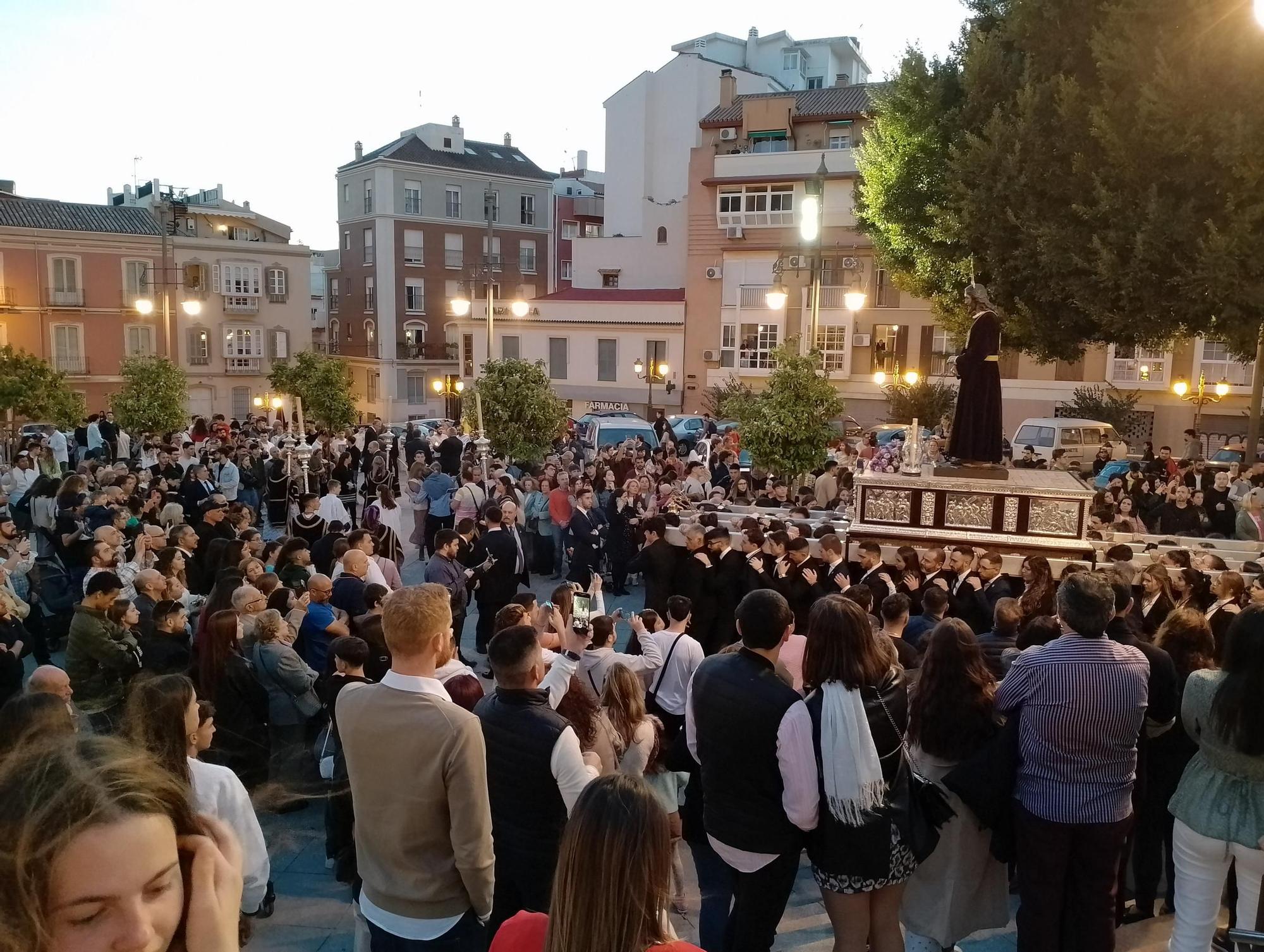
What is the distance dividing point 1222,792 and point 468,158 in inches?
1936

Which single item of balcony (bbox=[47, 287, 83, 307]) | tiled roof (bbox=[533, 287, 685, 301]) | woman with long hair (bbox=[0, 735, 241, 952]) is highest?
tiled roof (bbox=[533, 287, 685, 301])

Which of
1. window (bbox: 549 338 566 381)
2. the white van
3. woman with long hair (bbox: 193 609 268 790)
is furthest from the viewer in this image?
window (bbox: 549 338 566 381)

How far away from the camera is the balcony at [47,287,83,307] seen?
3591 cm

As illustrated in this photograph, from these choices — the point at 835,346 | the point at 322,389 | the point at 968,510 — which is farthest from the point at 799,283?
the point at 968,510

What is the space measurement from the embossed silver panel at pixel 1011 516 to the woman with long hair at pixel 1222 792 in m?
7.12

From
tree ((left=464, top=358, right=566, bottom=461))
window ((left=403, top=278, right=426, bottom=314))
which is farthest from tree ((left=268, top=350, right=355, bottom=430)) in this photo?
tree ((left=464, top=358, right=566, bottom=461))

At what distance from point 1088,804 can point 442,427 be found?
1975cm

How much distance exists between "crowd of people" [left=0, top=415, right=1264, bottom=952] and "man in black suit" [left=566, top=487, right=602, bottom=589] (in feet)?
15.7

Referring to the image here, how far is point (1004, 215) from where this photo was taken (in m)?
16.9

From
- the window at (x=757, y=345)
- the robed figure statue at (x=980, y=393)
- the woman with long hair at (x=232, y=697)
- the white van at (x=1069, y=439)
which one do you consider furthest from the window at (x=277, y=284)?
the woman with long hair at (x=232, y=697)

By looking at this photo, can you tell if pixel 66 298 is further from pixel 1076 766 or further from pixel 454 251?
pixel 1076 766

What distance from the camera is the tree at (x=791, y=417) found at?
13.9 meters

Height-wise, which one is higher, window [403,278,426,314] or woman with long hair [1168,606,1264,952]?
window [403,278,426,314]

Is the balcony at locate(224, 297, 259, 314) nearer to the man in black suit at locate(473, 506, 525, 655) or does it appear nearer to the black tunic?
the man in black suit at locate(473, 506, 525, 655)
